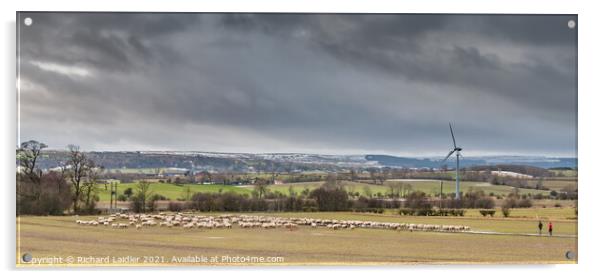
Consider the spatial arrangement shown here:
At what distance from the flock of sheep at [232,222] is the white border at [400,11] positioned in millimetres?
1039

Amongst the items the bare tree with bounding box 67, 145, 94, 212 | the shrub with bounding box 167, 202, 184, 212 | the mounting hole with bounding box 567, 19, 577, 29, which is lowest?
the shrub with bounding box 167, 202, 184, 212

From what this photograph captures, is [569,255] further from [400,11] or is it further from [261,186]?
[261,186]

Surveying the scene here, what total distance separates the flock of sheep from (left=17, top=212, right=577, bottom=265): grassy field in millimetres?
98

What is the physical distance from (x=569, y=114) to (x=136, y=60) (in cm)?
708

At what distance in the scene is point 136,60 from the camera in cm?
1241

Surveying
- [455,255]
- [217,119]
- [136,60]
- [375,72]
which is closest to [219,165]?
[217,119]

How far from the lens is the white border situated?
39.2ft

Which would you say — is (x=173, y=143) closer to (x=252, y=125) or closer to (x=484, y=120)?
(x=252, y=125)

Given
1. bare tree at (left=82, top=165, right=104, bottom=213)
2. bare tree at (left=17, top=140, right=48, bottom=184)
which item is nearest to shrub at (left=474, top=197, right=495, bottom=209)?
bare tree at (left=82, top=165, right=104, bottom=213)

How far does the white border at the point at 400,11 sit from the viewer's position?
39.2 feet

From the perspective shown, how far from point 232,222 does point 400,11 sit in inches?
177

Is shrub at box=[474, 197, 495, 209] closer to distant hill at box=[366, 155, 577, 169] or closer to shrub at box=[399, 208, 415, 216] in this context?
distant hill at box=[366, 155, 577, 169]

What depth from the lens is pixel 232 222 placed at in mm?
13188

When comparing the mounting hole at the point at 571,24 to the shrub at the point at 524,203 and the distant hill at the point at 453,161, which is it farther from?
the shrub at the point at 524,203
